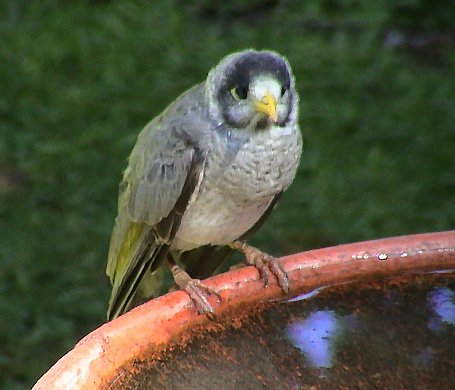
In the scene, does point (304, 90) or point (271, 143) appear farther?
point (304, 90)

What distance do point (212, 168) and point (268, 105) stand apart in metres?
0.30

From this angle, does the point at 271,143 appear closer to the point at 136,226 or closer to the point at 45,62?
the point at 136,226

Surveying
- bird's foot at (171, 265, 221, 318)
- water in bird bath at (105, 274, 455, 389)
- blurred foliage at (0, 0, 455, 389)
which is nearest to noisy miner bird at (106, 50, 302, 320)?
bird's foot at (171, 265, 221, 318)

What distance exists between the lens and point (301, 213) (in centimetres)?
484

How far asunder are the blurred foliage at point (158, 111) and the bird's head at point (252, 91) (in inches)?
73.4

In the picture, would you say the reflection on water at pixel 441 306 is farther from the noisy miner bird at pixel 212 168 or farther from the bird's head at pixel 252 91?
the bird's head at pixel 252 91

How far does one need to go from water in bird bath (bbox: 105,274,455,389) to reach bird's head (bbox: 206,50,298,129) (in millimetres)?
591

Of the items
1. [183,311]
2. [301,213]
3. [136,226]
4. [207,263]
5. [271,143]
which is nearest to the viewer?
[183,311]

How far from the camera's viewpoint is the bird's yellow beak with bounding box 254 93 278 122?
2.55 meters

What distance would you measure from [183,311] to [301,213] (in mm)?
2678

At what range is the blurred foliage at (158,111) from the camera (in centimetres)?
451

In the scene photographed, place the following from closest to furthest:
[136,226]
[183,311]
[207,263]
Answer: [183,311], [136,226], [207,263]

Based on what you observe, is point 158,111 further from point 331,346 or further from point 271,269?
point 331,346

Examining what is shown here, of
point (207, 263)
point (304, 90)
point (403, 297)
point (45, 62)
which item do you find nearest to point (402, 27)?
point (304, 90)
